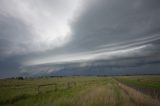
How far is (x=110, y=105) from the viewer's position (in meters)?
10.4

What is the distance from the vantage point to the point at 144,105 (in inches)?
419

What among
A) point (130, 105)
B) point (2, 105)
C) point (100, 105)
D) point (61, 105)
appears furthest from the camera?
point (2, 105)

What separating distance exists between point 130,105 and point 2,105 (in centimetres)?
1216

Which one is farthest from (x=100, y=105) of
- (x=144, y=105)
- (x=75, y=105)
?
(x=144, y=105)

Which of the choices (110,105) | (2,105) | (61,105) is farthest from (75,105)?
(2,105)

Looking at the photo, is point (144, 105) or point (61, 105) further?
point (61, 105)

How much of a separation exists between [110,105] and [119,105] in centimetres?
65

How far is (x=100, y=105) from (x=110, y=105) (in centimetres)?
77

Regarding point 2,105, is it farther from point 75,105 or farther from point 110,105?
point 110,105

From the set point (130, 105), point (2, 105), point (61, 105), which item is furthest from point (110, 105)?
point (2, 105)

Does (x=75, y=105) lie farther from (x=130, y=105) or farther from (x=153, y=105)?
(x=153, y=105)

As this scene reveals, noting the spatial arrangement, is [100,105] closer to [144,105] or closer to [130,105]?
[130,105]

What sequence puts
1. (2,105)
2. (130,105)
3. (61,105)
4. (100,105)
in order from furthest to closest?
(2,105) < (61,105) < (100,105) < (130,105)

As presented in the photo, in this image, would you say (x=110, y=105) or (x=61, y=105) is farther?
(x=61, y=105)
